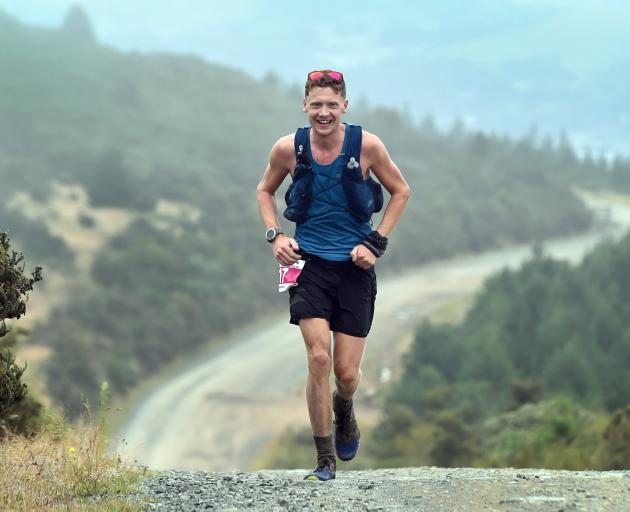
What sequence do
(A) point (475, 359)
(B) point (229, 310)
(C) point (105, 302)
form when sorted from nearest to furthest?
1. (A) point (475, 359)
2. (C) point (105, 302)
3. (B) point (229, 310)

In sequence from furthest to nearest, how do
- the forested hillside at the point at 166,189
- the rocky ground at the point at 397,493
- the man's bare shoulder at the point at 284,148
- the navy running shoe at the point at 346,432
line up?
1. the forested hillside at the point at 166,189
2. the navy running shoe at the point at 346,432
3. the man's bare shoulder at the point at 284,148
4. the rocky ground at the point at 397,493

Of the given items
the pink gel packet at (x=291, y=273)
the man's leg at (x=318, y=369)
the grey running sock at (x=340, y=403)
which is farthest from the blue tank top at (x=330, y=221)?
the grey running sock at (x=340, y=403)

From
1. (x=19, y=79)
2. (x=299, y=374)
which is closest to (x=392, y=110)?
(x=19, y=79)

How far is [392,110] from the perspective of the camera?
135 m

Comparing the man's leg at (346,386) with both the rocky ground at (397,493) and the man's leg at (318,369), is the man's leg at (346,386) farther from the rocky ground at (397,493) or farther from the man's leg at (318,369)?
the rocky ground at (397,493)

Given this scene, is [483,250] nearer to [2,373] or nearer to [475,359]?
[475,359]

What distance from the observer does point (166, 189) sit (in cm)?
8056

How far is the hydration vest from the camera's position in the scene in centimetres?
653

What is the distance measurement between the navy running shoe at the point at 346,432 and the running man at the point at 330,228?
1.50 feet

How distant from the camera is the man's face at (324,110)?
254 inches

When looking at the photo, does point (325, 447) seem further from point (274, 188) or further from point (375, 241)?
point (274, 188)

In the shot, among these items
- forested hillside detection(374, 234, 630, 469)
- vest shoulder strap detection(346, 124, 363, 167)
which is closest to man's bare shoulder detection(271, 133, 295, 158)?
vest shoulder strap detection(346, 124, 363, 167)

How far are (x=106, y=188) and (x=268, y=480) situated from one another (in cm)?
6820

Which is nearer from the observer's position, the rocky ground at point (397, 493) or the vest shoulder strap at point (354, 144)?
the rocky ground at point (397, 493)
